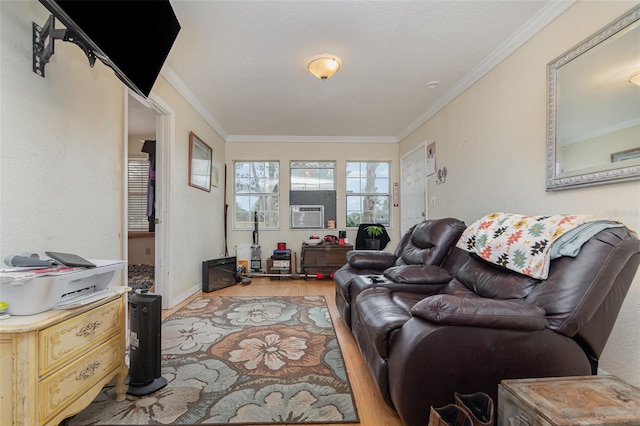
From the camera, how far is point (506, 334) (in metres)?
1.12

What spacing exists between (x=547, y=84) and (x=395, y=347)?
6.93 feet

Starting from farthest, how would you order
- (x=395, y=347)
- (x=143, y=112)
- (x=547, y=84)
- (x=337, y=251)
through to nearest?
(x=337, y=251) < (x=143, y=112) < (x=547, y=84) < (x=395, y=347)

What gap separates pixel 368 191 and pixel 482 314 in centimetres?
406

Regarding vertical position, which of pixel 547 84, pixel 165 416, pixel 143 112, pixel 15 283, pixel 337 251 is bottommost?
pixel 165 416

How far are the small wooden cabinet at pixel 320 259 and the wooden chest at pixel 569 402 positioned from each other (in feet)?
11.6

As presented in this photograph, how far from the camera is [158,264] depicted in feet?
9.40

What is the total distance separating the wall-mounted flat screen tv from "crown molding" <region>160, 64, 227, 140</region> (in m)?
1.06

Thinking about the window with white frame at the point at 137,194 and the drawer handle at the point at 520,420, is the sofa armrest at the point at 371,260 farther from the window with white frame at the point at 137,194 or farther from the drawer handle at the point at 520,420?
the window with white frame at the point at 137,194

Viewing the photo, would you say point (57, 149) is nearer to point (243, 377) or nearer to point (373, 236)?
point (243, 377)

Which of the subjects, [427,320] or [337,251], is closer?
[427,320]

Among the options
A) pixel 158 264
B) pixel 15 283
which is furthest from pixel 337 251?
pixel 15 283

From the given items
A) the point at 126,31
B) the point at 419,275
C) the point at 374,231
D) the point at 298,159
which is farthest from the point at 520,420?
the point at 298,159

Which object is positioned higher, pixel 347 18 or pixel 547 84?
pixel 347 18

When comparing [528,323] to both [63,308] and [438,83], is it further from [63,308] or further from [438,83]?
[438,83]
